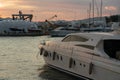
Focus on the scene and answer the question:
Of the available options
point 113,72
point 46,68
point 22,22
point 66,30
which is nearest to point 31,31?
point 22,22

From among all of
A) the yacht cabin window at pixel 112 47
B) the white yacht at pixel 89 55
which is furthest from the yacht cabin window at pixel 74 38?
the yacht cabin window at pixel 112 47

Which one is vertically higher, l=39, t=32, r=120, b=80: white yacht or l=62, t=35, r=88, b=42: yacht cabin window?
l=62, t=35, r=88, b=42: yacht cabin window

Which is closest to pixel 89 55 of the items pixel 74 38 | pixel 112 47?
pixel 112 47

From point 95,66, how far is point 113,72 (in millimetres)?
1455

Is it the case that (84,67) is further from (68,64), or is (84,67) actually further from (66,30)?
(66,30)

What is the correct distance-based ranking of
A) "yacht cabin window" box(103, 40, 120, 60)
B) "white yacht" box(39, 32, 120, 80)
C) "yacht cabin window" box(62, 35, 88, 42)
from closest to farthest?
"white yacht" box(39, 32, 120, 80) < "yacht cabin window" box(103, 40, 120, 60) < "yacht cabin window" box(62, 35, 88, 42)

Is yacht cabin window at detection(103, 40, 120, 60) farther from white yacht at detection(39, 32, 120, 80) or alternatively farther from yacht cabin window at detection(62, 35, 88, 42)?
yacht cabin window at detection(62, 35, 88, 42)

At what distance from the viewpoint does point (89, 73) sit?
1552 centimetres

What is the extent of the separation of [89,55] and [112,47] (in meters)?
1.29

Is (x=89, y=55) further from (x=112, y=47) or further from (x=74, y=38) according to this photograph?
(x=74, y=38)

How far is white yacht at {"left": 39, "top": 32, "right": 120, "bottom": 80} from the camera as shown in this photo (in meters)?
14.3

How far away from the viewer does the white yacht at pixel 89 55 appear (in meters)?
14.3

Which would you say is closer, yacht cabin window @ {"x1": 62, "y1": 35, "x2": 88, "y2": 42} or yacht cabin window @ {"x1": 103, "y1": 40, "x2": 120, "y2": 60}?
yacht cabin window @ {"x1": 103, "y1": 40, "x2": 120, "y2": 60}

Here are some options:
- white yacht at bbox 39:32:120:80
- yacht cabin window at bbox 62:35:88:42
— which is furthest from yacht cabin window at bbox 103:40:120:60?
yacht cabin window at bbox 62:35:88:42
